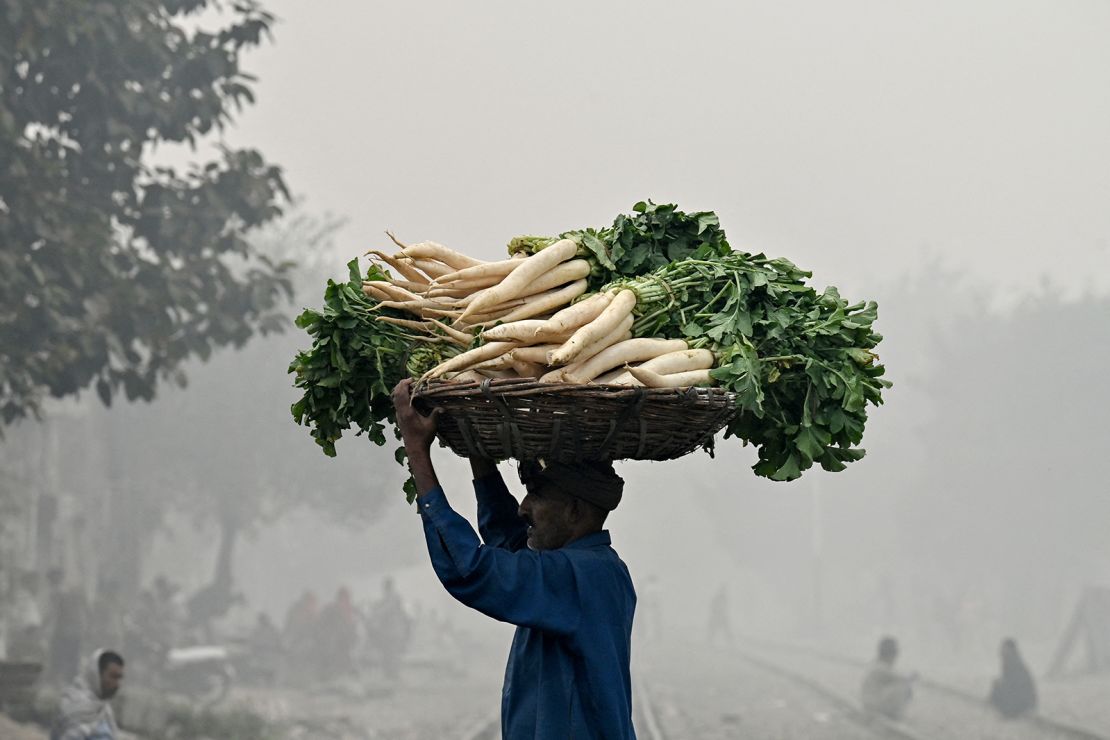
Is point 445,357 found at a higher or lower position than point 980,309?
lower

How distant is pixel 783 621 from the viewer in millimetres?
72562

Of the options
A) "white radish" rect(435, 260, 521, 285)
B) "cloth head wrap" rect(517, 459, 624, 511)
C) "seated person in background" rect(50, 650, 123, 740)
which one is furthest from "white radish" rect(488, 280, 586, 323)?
"seated person in background" rect(50, 650, 123, 740)

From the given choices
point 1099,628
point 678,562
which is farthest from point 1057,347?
point 678,562

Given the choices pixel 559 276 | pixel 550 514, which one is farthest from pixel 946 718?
pixel 559 276

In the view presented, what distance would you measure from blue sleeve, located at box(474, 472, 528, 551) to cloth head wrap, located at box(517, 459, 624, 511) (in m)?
0.29

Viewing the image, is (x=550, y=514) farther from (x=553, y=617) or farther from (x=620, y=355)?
(x=620, y=355)

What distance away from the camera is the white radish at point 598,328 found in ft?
11.8

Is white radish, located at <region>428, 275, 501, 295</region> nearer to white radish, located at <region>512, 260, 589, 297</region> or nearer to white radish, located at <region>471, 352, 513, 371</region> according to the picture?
white radish, located at <region>512, 260, 589, 297</region>

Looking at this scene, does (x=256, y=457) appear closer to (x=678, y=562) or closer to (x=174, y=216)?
(x=174, y=216)

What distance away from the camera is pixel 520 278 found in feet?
12.9

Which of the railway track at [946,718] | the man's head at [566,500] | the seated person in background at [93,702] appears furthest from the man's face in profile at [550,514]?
the railway track at [946,718]

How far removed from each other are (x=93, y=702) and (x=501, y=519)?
6.29 meters

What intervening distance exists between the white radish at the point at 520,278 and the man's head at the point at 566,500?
1.77 ft

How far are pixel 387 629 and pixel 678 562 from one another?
63.7 metres
